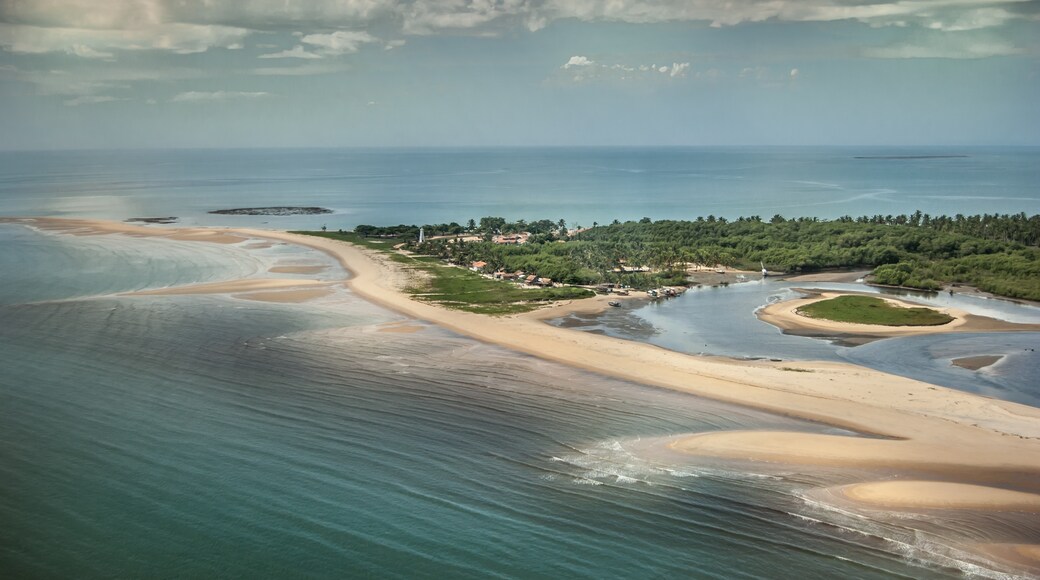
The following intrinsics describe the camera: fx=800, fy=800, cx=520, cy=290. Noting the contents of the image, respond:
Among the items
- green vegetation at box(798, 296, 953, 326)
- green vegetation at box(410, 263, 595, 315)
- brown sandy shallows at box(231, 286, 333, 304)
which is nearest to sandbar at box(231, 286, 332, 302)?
brown sandy shallows at box(231, 286, 333, 304)

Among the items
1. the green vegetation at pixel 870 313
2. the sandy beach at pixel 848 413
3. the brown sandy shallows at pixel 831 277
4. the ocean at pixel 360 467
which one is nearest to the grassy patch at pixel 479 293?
the sandy beach at pixel 848 413

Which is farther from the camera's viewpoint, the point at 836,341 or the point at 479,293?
the point at 479,293

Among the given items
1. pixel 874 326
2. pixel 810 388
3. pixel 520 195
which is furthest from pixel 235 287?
pixel 520 195

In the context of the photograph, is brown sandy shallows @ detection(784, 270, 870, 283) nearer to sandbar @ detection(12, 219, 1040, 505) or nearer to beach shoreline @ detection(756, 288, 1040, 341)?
beach shoreline @ detection(756, 288, 1040, 341)

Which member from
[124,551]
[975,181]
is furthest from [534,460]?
[975,181]

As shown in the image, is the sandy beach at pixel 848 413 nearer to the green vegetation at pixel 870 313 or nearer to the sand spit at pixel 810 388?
the sand spit at pixel 810 388

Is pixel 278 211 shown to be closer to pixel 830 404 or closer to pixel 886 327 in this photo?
pixel 886 327
